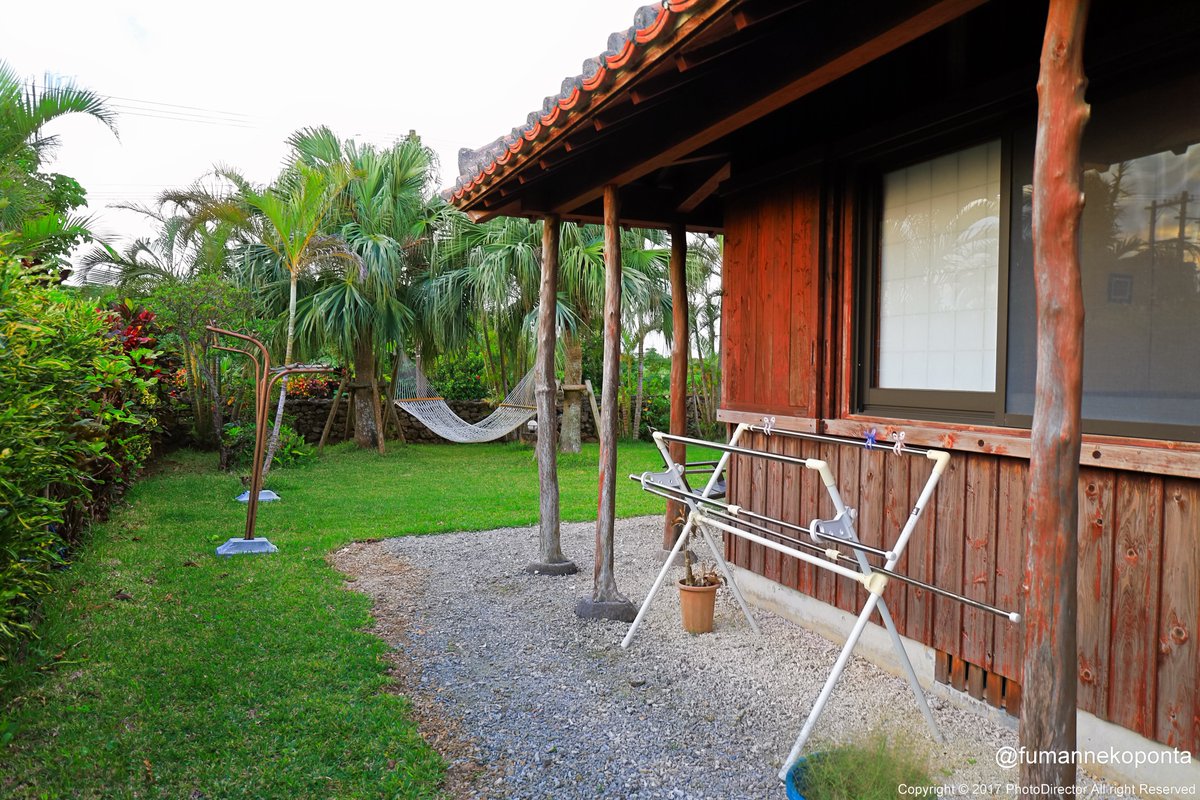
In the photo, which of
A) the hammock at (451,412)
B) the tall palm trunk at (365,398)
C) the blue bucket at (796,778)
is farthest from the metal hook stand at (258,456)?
the tall palm trunk at (365,398)

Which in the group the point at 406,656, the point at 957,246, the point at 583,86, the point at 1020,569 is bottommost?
the point at 406,656

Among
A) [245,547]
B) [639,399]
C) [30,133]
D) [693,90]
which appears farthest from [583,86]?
[639,399]

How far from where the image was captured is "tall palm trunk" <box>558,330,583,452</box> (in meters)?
10.4

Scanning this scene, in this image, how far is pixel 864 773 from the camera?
1.69 metres

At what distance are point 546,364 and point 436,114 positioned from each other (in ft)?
87.8

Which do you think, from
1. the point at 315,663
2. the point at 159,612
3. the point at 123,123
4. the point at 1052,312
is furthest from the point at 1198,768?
the point at 123,123

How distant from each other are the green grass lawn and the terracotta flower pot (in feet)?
4.35

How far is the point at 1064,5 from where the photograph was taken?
4.31ft

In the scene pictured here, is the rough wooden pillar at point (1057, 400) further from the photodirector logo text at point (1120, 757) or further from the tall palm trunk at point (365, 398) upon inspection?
the tall palm trunk at point (365, 398)

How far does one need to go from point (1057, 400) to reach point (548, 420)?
3.42 metres

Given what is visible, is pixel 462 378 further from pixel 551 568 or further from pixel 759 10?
pixel 759 10

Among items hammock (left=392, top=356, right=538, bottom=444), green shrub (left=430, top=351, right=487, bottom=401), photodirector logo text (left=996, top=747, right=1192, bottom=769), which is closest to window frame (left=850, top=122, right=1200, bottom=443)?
photodirector logo text (left=996, top=747, right=1192, bottom=769)

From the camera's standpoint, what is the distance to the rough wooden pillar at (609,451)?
3578 millimetres

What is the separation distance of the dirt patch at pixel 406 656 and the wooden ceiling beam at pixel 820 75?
2.24 metres
